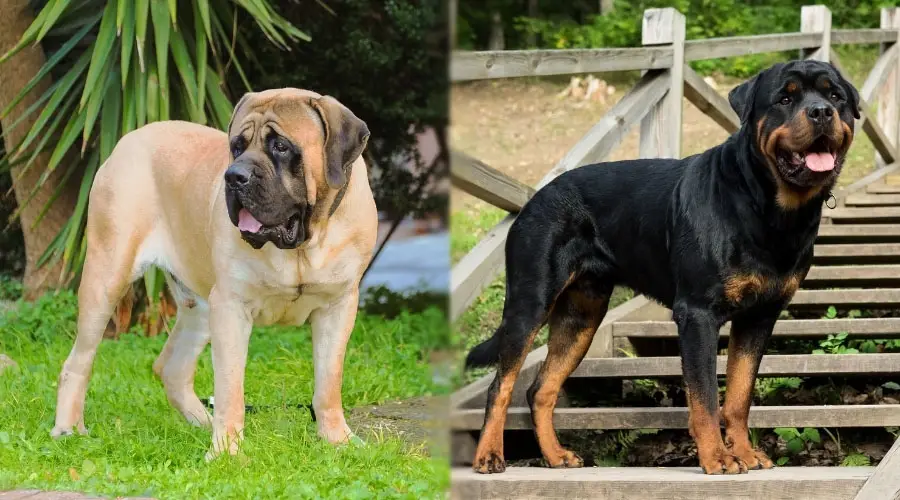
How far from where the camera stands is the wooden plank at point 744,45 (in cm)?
512

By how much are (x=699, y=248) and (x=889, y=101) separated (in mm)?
6213

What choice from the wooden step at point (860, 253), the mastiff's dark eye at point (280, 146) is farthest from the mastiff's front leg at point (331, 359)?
the wooden step at point (860, 253)

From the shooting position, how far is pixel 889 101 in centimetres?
861

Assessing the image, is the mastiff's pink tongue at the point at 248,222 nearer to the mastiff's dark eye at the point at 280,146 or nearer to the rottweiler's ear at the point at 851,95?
the mastiff's dark eye at the point at 280,146

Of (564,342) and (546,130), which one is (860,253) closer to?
(564,342)

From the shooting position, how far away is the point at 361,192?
3.54 m

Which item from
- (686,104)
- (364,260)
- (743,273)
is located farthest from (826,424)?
(686,104)

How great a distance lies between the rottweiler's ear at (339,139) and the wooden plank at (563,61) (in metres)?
0.42

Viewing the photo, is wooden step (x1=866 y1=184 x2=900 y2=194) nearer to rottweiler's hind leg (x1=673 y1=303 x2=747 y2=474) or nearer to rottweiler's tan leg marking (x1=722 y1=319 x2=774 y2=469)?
rottweiler's tan leg marking (x1=722 y1=319 x2=774 y2=469)

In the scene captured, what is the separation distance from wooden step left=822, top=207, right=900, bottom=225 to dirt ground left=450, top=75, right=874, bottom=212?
141 inches

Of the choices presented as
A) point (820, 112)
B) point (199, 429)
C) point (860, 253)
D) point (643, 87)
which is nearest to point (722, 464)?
point (820, 112)


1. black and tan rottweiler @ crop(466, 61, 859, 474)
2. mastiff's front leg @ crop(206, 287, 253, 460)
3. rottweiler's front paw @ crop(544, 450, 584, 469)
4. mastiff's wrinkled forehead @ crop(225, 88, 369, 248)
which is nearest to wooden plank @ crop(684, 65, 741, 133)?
black and tan rottweiler @ crop(466, 61, 859, 474)

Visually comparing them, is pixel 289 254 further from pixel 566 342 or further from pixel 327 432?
pixel 566 342

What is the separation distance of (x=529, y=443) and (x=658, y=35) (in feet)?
6.79
